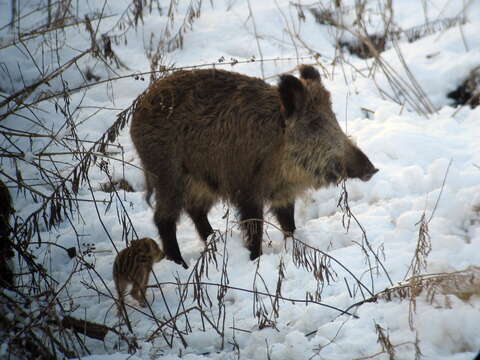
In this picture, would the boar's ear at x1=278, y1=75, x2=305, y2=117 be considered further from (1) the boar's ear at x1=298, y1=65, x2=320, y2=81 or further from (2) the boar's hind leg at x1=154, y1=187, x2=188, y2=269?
(2) the boar's hind leg at x1=154, y1=187, x2=188, y2=269

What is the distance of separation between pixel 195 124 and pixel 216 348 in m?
1.90

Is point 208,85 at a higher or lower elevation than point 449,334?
higher

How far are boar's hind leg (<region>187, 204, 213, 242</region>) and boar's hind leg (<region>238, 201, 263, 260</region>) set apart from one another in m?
0.46

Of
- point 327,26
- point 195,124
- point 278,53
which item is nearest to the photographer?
point 195,124

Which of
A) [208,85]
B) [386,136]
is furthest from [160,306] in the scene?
[386,136]

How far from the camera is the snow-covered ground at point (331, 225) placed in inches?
101

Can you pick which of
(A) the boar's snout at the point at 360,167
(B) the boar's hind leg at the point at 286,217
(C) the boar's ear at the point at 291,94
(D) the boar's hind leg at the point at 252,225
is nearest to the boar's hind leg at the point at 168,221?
(D) the boar's hind leg at the point at 252,225

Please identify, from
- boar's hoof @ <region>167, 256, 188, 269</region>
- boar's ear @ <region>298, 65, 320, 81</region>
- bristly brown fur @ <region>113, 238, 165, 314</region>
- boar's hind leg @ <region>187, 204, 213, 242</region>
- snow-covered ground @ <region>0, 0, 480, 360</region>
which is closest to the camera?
snow-covered ground @ <region>0, 0, 480, 360</region>

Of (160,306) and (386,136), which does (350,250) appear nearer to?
(160,306)

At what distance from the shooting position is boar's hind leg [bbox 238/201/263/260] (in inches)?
152

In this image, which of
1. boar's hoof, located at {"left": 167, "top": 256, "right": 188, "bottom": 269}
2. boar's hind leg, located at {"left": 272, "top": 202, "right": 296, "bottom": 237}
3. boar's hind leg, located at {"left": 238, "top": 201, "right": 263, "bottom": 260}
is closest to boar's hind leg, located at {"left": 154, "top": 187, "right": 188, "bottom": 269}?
boar's hoof, located at {"left": 167, "top": 256, "right": 188, "bottom": 269}

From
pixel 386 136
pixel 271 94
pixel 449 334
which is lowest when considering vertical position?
pixel 449 334

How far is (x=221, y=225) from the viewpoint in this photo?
483 cm

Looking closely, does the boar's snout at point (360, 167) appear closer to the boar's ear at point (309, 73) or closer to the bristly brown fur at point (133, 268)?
the boar's ear at point (309, 73)
